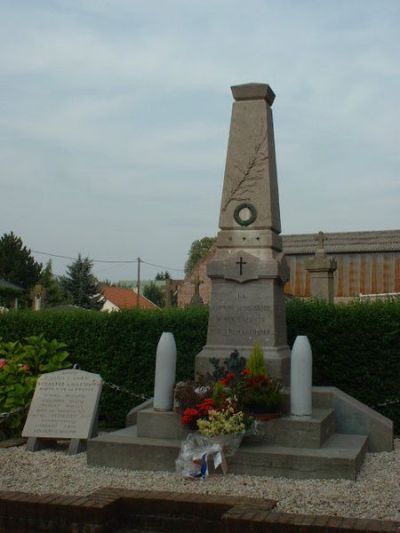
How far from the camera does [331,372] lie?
10156 millimetres

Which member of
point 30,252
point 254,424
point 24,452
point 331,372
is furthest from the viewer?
point 30,252

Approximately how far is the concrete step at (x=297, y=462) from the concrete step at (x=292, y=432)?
0.35ft

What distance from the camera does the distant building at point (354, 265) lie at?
30094mm

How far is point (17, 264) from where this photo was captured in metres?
49.4

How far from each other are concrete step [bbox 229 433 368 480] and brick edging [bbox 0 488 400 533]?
1.18m

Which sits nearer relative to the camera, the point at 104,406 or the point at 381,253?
the point at 104,406

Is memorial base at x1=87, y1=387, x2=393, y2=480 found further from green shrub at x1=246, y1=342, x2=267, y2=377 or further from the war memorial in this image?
green shrub at x1=246, y1=342, x2=267, y2=377

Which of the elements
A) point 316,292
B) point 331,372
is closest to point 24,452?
point 331,372

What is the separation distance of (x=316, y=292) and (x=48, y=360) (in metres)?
9.94

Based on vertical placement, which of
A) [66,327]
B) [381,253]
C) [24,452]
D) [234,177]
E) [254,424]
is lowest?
[24,452]

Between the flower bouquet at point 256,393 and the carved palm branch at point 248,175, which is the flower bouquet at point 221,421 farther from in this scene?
the carved palm branch at point 248,175

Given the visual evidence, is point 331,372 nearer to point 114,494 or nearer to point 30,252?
point 114,494

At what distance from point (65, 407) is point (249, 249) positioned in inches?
121

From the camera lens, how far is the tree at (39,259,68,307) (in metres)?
45.0
